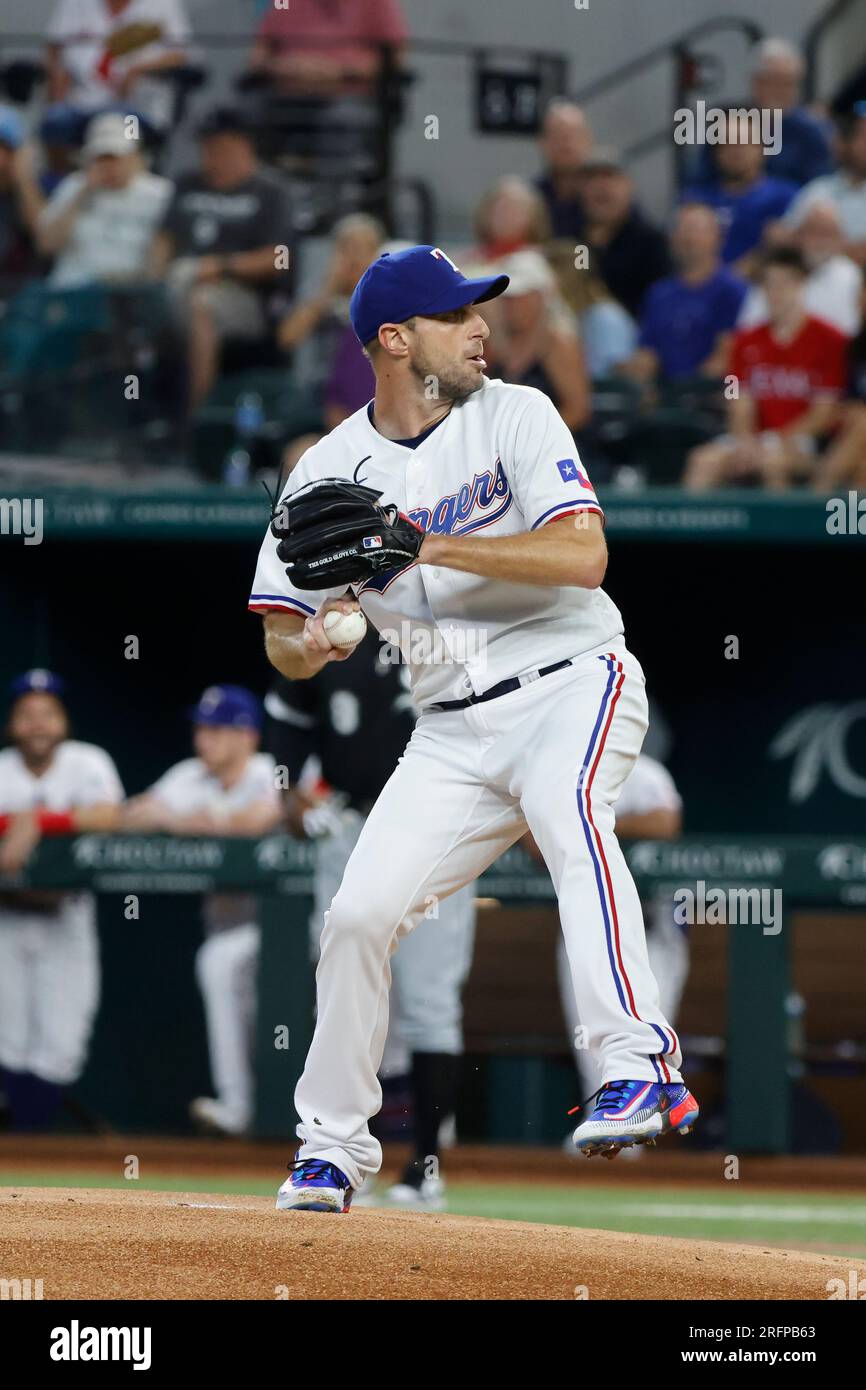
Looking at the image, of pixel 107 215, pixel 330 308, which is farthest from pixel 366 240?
pixel 107 215

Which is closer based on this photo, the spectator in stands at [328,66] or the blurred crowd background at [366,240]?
the blurred crowd background at [366,240]

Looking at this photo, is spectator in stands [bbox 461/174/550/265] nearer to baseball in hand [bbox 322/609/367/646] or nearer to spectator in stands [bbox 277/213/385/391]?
spectator in stands [bbox 277/213/385/391]

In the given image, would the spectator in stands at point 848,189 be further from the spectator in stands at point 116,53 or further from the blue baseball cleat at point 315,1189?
the blue baseball cleat at point 315,1189

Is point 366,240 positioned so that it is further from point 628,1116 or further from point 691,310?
point 628,1116

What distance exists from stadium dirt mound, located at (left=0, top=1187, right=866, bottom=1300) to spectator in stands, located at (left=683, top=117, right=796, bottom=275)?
6.70 m

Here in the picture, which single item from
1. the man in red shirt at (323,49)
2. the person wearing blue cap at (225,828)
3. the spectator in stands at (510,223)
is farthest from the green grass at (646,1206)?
the man in red shirt at (323,49)

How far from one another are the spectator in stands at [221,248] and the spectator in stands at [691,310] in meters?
1.75

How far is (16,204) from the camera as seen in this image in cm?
984

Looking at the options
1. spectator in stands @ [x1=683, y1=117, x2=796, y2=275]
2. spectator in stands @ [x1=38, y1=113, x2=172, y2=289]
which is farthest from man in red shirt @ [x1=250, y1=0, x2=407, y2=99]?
spectator in stands @ [x1=683, y1=117, x2=796, y2=275]

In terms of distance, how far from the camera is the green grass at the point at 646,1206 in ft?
19.2

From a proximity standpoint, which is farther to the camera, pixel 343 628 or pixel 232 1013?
pixel 232 1013

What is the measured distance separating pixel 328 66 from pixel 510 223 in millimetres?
1568
